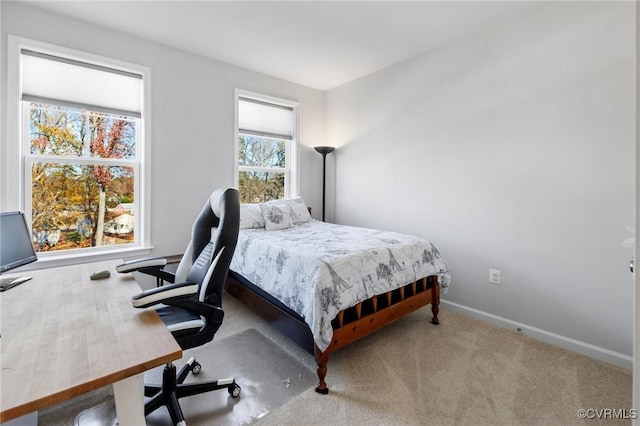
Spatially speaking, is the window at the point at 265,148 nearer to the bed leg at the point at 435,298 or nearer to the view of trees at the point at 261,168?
the view of trees at the point at 261,168

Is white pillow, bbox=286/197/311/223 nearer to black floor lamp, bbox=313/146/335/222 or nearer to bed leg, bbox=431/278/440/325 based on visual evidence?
black floor lamp, bbox=313/146/335/222

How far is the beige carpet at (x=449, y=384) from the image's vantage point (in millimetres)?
1593

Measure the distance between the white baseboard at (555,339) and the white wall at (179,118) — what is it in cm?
287

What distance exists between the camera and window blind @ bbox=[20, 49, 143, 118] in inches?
94.5

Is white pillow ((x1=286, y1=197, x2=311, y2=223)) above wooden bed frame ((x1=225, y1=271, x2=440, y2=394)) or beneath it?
above

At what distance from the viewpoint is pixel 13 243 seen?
5.23ft

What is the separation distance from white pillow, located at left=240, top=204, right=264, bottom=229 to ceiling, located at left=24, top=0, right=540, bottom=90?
1.63 metres

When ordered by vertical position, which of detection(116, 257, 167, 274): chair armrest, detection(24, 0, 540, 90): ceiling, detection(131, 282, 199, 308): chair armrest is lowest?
detection(131, 282, 199, 308): chair armrest

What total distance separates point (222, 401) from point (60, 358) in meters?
1.09

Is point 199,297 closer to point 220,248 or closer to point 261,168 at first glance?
point 220,248

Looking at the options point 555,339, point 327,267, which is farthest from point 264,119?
point 555,339

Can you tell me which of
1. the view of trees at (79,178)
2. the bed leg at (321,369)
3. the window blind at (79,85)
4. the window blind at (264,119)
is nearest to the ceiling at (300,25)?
the window blind at (79,85)

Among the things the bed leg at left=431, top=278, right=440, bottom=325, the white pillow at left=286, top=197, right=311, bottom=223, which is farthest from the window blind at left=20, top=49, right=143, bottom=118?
the bed leg at left=431, top=278, right=440, bottom=325

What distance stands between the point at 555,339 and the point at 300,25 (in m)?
3.28
